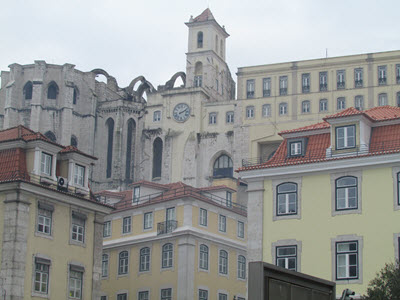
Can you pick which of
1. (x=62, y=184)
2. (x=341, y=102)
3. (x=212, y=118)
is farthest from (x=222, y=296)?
(x=212, y=118)

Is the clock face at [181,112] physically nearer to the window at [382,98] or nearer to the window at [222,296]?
the window at [382,98]

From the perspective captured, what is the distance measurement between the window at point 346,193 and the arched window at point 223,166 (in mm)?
71023

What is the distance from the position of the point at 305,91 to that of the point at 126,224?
163 ft

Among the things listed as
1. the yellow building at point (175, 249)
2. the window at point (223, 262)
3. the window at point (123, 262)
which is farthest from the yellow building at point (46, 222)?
the window at point (223, 262)

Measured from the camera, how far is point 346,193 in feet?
136

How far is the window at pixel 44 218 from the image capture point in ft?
150

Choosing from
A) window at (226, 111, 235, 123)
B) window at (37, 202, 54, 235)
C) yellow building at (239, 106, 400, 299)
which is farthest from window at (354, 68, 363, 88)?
window at (37, 202, 54, 235)

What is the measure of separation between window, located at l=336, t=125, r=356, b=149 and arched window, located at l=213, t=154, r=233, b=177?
70.4 metres

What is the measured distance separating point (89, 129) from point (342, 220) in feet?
280

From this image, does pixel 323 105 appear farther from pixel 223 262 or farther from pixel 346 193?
pixel 346 193

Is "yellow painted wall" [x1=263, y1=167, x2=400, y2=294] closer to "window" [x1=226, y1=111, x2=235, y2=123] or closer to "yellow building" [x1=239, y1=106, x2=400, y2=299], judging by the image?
"yellow building" [x1=239, y1=106, x2=400, y2=299]

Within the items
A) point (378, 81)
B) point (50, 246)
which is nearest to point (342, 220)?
point (50, 246)

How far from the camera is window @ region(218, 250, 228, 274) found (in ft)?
199

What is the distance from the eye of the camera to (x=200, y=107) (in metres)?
117
